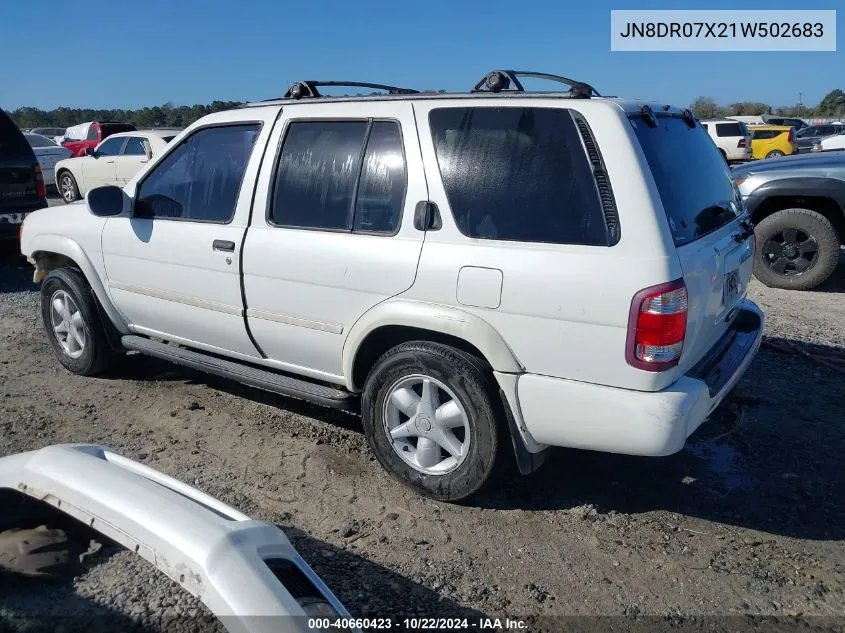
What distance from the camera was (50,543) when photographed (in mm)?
2340

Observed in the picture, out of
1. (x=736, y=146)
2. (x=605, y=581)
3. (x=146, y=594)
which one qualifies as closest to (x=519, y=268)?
(x=605, y=581)

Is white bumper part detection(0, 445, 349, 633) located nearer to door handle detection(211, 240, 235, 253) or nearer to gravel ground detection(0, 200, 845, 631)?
gravel ground detection(0, 200, 845, 631)

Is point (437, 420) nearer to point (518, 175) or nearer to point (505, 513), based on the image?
point (505, 513)

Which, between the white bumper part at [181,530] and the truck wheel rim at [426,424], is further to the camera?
the truck wheel rim at [426,424]

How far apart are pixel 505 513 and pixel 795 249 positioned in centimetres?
563

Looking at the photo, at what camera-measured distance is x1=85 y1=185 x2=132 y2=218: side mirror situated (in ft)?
14.2

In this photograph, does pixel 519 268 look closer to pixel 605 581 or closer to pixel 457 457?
pixel 457 457

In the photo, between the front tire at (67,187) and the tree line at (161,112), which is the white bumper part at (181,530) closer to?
the front tire at (67,187)

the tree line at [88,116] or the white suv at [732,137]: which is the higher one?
the tree line at [88,116]

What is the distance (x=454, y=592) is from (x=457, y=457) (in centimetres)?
Result: 69

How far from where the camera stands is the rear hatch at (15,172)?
8.35 metres

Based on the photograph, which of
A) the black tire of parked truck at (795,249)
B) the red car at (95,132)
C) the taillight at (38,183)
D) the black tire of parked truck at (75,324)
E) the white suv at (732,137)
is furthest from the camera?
the white suv at (732,137)

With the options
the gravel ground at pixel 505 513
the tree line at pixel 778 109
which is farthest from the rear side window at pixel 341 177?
the tree line at pixel 778 109

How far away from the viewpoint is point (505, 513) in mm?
3410
